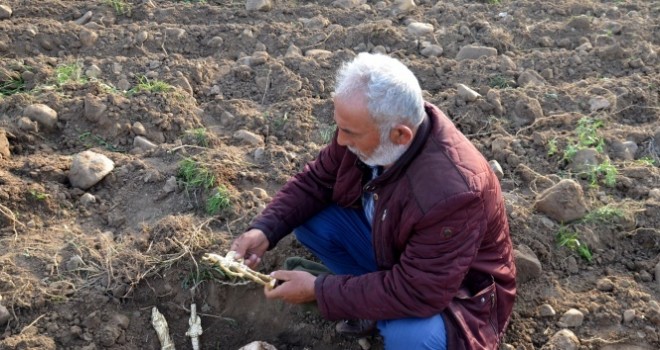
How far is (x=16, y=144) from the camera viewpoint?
425cm

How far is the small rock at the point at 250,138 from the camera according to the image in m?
4.37

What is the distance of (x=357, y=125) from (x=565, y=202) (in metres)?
1.59

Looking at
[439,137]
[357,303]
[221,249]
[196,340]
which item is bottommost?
[196,340]

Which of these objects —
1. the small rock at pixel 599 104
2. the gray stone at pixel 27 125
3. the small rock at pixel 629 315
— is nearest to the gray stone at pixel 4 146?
the gray stone at pixel 27 125

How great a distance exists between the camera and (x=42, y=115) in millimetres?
4336

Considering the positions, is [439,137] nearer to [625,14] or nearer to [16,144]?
[16,144]

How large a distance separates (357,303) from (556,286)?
1.23 meters

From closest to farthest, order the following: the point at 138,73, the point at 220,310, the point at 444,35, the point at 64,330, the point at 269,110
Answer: the point at 64,330
the point at 220,310
the point at 269,110
the point at 138,73
the point at 444,35

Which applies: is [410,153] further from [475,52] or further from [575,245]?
[475,52]

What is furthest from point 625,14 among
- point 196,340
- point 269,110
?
point 196,340

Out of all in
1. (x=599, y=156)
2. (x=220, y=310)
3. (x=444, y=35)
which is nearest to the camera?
(x=220, y=310)

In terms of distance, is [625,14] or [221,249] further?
[625,14]

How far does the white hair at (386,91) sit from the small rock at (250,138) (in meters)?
1.68

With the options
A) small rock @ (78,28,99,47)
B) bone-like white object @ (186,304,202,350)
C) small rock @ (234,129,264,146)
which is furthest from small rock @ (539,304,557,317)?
small rock @ (78,28,99,47)
